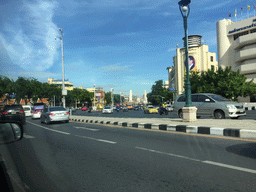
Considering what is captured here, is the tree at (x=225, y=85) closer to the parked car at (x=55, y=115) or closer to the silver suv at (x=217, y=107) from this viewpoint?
the silver suv at (x=217, y=107)

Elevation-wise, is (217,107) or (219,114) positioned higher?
(217,107)

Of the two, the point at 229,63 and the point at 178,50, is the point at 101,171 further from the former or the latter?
→ the point at 178,50

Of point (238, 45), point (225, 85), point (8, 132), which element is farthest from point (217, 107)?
point (238, 45)

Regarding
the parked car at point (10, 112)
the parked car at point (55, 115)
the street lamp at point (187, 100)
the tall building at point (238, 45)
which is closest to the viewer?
the parked car at point (10, 112)

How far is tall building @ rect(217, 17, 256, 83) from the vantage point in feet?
154

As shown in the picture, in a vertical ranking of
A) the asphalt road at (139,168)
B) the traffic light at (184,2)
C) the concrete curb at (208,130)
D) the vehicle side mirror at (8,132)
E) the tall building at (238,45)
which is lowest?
the asphalt road at (139,168)

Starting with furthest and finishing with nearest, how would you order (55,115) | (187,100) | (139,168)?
(55,115)
(187,100)
(139,168)

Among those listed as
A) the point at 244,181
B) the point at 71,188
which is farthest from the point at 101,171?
the point at 244,181

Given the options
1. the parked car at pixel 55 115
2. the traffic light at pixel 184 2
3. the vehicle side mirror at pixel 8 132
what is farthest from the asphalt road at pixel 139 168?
the parked car at pixel 55 115

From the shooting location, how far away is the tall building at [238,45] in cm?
4689

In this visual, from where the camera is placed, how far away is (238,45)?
50.2 metres

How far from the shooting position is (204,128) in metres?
9.27

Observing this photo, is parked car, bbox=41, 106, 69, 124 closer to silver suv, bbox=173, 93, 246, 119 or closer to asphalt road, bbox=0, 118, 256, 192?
silver suv, bbox=173, 93, 246, 119

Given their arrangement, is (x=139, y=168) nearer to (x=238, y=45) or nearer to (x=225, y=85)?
(x=225, y=85)
